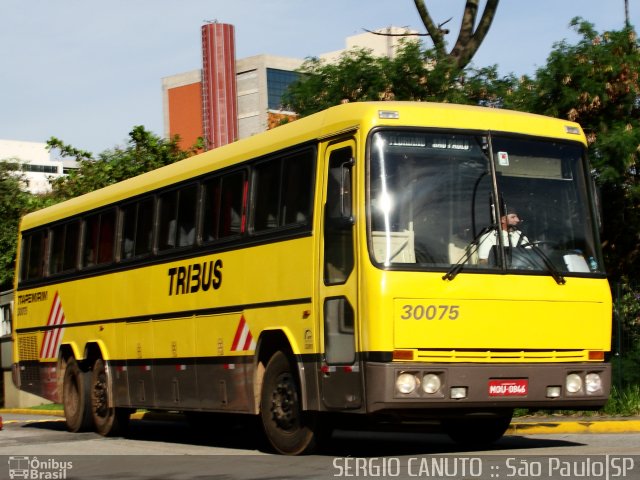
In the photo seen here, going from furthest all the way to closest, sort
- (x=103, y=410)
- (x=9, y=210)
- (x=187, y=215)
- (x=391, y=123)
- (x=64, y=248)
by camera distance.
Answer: (x=9, y=210) < (x=64, y=248) < (x=103, y=410) < (x=187, y=215) < (x=391, y=123)

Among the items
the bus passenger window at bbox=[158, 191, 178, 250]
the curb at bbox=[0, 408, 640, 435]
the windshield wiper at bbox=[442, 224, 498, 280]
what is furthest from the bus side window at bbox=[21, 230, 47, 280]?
the windshield wiper at bbox=[442, 224, 498, 280]

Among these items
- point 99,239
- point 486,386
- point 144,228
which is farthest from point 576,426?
point 99,239

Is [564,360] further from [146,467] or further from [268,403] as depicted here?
[146,467]

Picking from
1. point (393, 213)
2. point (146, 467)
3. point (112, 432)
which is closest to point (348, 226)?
point (393, 213)

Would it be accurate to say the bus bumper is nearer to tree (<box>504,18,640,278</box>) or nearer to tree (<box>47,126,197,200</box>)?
tree (<box>504,18,640,278</box>)

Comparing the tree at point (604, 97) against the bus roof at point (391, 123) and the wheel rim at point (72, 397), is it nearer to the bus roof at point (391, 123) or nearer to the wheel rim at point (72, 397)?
the bus roof at point (391, 123)

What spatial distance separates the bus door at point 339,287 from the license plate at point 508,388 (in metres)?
1.22

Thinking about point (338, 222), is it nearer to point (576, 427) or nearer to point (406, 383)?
point (406, 383)

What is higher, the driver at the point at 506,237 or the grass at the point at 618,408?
the driver at the point at 506,237

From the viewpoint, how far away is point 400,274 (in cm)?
1162

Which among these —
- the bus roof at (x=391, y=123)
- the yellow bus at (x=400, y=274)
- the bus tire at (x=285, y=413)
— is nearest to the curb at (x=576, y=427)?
the yellow bus at (x=400, y=274)

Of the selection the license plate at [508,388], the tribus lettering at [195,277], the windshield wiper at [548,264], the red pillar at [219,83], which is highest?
the red pillar at [219,83]

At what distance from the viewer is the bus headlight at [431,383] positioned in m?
11.6

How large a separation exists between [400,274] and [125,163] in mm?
21282
